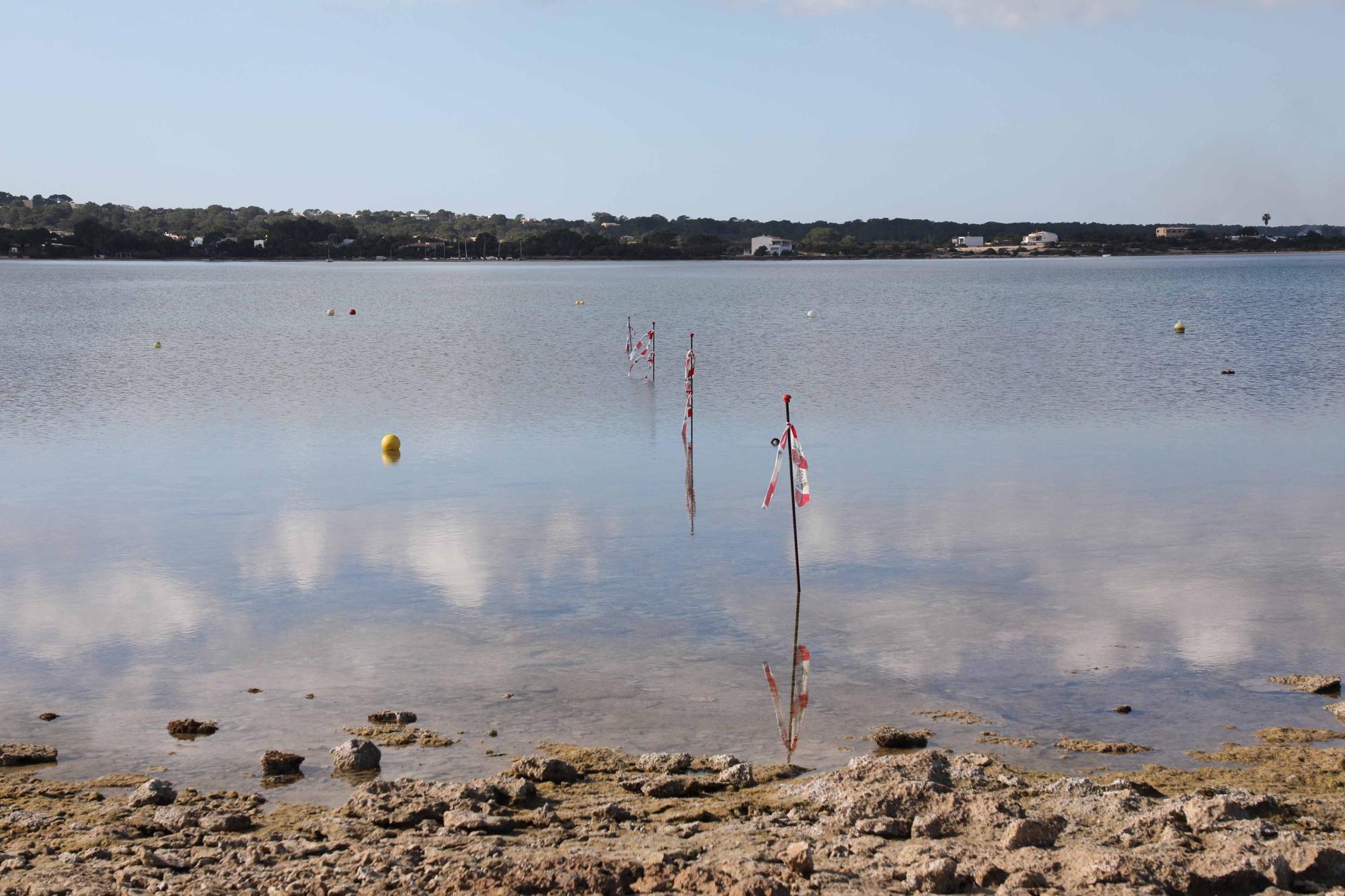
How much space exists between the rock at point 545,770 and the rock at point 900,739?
240cm

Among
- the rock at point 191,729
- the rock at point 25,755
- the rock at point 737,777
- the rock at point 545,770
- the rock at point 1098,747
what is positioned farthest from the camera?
the rock at point 191,729

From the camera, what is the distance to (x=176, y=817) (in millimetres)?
8844

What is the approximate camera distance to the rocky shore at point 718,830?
748cm

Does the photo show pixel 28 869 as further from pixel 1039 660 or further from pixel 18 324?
pixel 18 324

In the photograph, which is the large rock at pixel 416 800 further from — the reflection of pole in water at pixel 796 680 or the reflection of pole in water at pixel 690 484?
the reflection of pole in water at pixel 690 484

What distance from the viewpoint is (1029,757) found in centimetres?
1031

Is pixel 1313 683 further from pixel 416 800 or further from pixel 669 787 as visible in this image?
pixel 416 800

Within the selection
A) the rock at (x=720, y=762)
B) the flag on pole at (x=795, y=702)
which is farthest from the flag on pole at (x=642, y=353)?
the rock at (x=720, y=762)

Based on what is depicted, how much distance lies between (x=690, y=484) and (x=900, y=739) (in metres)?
11.4

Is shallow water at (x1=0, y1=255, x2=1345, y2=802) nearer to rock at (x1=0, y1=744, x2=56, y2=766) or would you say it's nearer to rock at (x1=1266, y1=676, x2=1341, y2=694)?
rock at (x1=1266, y1=676, x2=1341, y2=694)

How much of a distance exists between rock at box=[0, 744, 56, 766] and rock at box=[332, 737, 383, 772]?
225 centimetres

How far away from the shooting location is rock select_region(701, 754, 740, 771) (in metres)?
9.95

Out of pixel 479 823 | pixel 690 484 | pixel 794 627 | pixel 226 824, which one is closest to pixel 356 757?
pixel 226 824

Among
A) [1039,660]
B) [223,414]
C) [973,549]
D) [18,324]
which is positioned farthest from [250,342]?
[1039,660]
